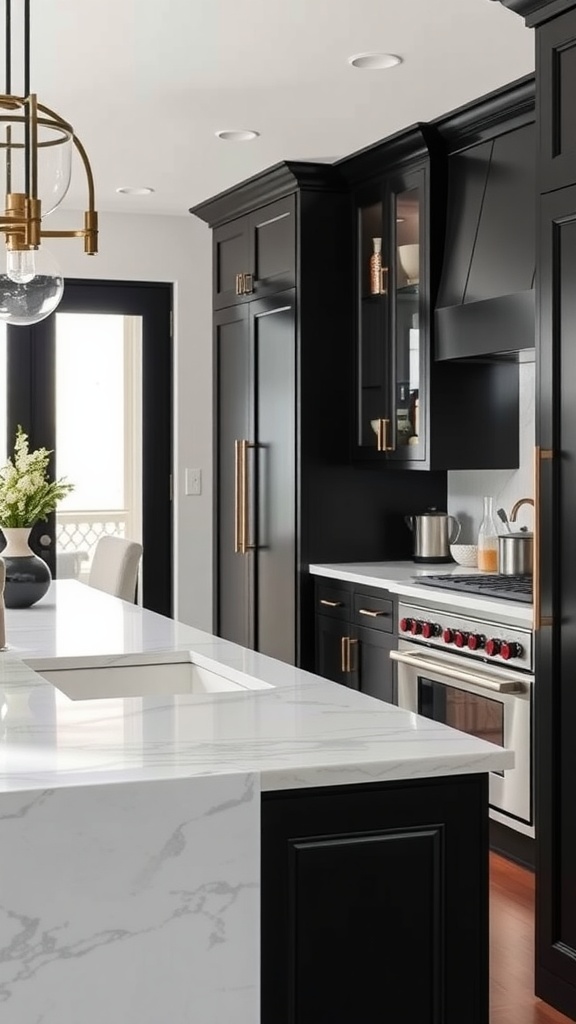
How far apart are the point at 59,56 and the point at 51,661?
2095mm

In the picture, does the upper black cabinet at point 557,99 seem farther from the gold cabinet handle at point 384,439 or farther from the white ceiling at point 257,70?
the gold cabinet handle at point 384,439

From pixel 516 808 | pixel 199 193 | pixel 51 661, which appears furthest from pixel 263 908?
pixel 199 193

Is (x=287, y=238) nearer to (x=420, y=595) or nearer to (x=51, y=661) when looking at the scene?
(x=420, y=595)

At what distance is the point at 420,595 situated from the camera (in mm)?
4340

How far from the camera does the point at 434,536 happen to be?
16.7 ft

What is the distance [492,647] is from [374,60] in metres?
1.90

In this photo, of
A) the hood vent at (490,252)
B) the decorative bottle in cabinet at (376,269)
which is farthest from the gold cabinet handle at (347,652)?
the decorative bottle in cabinet at (376,269)

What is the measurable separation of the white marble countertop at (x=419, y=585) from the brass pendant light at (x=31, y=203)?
169cm

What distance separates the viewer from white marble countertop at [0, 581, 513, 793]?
1.72 meters

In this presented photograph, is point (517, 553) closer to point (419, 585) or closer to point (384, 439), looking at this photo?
point (419, 585)

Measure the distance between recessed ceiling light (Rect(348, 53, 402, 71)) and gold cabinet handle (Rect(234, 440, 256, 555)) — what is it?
1956 mm

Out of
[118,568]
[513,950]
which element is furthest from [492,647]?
[118,568]

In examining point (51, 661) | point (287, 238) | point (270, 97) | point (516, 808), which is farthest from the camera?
point (287, 238)

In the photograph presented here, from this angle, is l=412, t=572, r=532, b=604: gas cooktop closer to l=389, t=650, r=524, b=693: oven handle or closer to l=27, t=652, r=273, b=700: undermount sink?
l=389, t=650, r=524, b=693: oven handle
